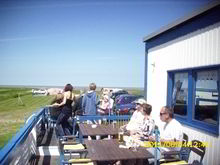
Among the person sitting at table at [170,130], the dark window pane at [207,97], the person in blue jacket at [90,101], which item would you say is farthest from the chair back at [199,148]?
the person in blue jacket at [90,101]

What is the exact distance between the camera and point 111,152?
Answer: 3.69 meters

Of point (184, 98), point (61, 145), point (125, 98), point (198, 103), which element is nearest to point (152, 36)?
point (184, 98)

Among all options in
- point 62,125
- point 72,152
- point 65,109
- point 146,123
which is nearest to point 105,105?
point 62,125

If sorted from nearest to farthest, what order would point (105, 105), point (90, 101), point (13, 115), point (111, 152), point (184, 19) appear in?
point (111, 152) → point (184, 19) → point (90, 101) → point (105, 105) → point (13, 115)

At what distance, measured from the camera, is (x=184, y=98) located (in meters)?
5.52

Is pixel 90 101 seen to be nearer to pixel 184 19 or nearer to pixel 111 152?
pixel 184 19

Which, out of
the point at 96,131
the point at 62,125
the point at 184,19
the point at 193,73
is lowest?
the point at 62,125

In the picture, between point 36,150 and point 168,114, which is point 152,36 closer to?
point 168,114

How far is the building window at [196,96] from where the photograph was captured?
442cm

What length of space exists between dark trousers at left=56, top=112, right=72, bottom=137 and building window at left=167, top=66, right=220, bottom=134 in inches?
106

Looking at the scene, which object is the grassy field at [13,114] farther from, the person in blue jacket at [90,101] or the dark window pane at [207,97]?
the dark window pane at [207,97]

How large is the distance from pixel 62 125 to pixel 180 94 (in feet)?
10.5

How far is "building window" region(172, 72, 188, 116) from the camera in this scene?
547 cm

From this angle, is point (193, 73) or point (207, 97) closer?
point (207, 97)
